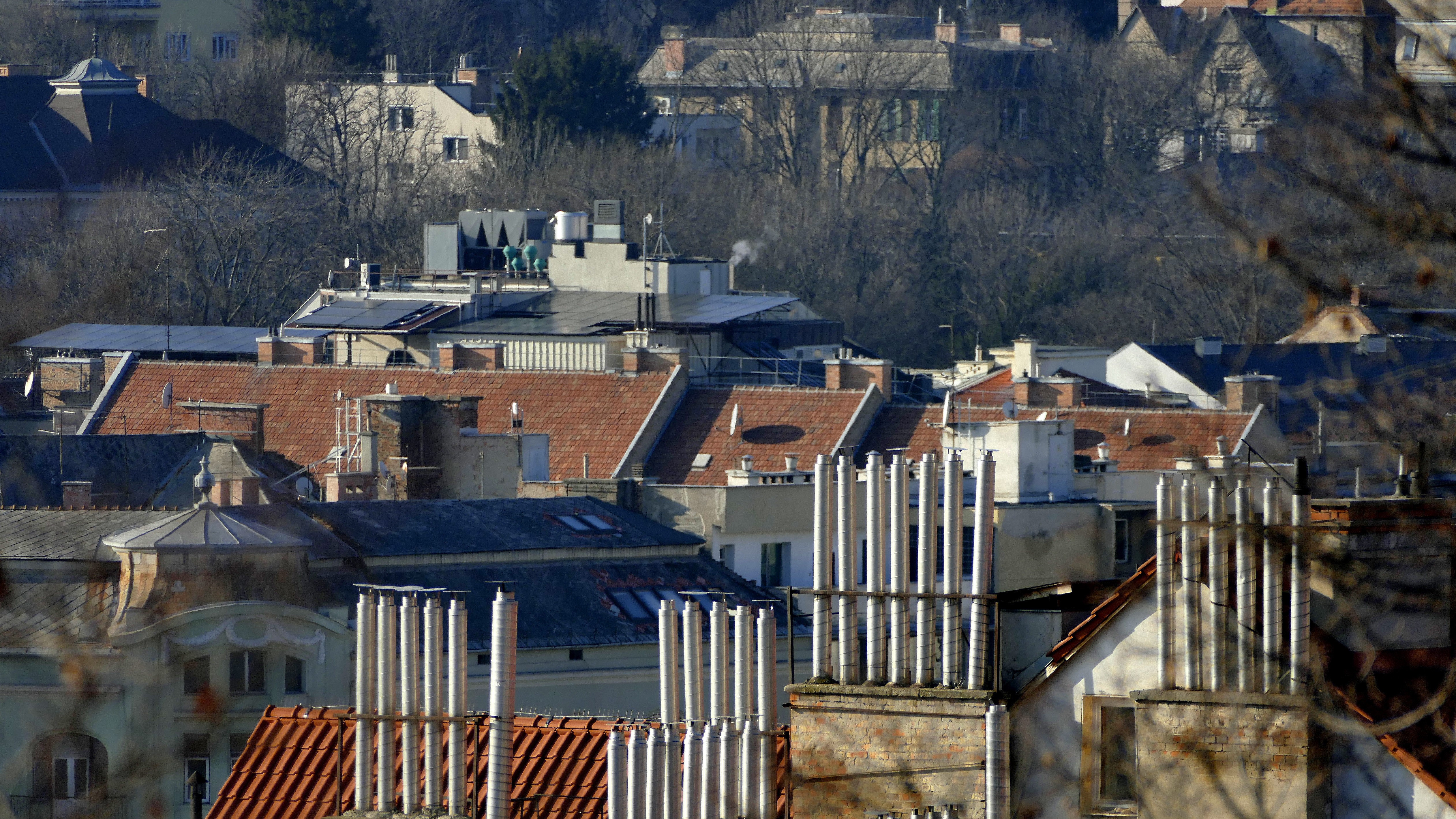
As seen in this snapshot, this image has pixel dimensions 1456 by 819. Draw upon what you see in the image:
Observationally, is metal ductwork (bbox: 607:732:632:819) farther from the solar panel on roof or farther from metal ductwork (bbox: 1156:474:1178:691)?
the solar panel on roof

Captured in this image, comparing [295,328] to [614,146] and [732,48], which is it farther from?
[732,48]

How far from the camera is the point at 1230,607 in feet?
36.4

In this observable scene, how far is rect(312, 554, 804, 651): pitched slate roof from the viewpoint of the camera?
24828 millimetres

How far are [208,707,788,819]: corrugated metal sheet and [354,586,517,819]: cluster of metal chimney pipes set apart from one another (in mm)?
113

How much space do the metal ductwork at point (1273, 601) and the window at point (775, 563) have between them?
70.5 ft

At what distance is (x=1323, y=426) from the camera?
11.1 metres

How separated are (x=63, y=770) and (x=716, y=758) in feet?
28.6

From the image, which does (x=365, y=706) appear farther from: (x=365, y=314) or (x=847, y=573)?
(x=365, y=314)

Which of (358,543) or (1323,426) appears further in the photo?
(358,543)

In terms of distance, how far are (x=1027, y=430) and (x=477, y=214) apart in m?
34.0

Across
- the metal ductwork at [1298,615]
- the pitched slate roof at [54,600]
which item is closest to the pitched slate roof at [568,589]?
the pitched slate roof at [54,600]

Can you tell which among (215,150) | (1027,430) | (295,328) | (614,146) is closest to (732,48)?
(614,146)

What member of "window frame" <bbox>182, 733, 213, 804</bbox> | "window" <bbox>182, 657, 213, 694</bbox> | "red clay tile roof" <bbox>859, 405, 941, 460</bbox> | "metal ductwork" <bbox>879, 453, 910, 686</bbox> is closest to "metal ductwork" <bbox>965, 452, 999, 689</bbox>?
"metal ductwork" <bbox>879, 453, 910, 686</bbox>

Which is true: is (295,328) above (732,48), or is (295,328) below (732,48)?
below
